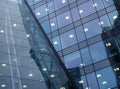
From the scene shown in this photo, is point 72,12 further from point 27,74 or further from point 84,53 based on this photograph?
point 27,74

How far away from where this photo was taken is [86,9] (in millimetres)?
35000

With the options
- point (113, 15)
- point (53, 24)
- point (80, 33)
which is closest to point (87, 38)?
point (80, 33)

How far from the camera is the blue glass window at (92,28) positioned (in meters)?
32.7

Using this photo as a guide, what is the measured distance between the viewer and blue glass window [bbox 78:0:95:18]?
34528mm

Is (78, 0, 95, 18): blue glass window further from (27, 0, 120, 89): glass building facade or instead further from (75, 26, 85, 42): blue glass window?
(75, 26, 85, 42): blue glass window

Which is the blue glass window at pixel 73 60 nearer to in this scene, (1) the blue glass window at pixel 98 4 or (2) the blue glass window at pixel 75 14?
(2) the blue glass window at pixel 75 14

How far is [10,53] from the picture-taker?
3067 cm

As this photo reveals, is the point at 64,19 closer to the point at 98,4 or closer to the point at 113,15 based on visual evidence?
the point at 98,4

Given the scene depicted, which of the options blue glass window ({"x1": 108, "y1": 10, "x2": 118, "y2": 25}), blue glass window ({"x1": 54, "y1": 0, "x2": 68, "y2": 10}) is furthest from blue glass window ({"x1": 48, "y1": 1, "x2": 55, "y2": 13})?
blue glass window ({"x1": 108, "y1": 10, "x2": 118, "y2": 25})

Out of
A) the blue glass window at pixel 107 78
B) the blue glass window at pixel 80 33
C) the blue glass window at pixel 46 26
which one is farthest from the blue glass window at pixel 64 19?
the blue glass window at pixel 107 78

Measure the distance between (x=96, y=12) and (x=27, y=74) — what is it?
11196 mm

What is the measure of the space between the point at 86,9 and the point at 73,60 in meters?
6.74

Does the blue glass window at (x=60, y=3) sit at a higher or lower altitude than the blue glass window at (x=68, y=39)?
higher

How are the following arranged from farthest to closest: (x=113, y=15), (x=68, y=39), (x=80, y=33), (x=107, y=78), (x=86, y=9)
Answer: (x=86, y=9) → (x=68, y=39) → (x=80, y=33) → (x=113, y=15) → (x=107, y=78)
